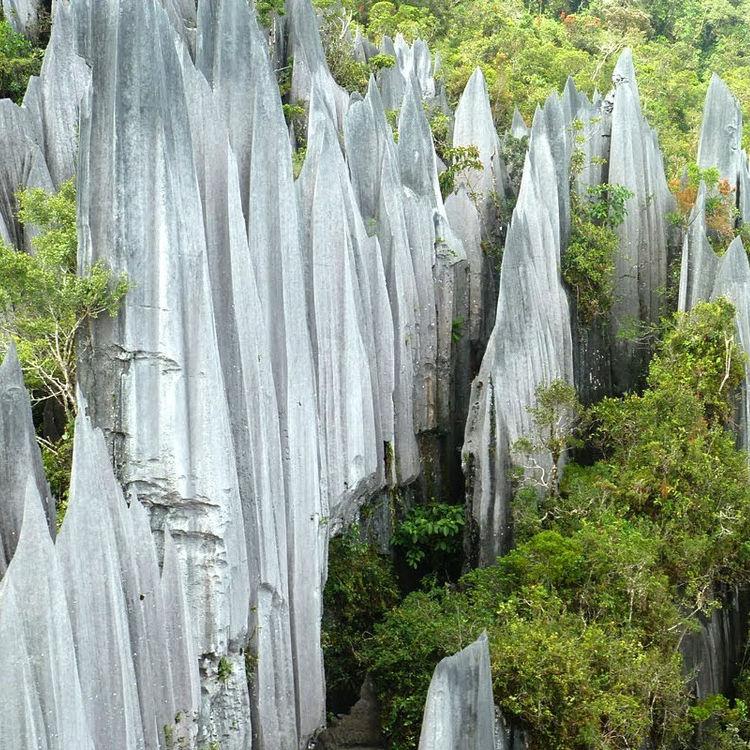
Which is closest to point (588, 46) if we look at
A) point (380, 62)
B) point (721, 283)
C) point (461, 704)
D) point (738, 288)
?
point (380, 62)

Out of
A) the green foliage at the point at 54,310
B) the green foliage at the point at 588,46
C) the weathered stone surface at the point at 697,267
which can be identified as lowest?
the green foliage at the point at 54,310

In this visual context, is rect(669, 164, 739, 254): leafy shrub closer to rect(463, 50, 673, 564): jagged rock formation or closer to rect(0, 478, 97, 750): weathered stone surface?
rect(463, 50, 673, 564): jagged rock formation

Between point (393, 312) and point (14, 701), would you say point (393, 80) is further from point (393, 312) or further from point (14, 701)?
point (14, 701)

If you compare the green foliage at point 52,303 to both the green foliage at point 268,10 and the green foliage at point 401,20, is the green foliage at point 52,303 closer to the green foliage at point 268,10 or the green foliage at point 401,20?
the green foliage at point 268,10

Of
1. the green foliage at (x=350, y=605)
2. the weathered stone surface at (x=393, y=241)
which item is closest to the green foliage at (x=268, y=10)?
the weathered stone surface at (x=393, y=241)

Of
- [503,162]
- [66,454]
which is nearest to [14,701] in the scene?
[66,454]

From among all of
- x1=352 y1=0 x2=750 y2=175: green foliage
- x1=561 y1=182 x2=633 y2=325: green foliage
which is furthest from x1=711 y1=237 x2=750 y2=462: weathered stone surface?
x1=352 y1=0 x2=750 y2=175: green foliage
